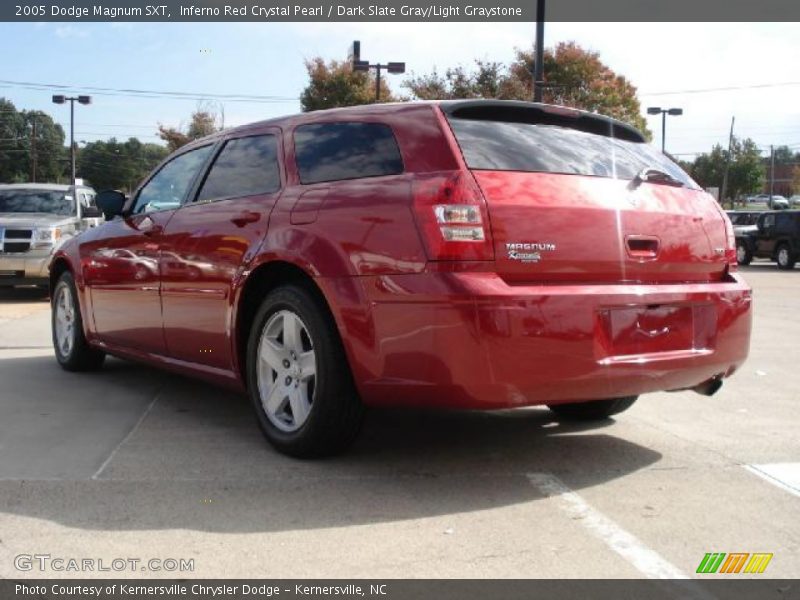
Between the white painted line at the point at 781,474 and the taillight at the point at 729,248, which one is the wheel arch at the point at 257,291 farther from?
the white painted line at the point at 781,474

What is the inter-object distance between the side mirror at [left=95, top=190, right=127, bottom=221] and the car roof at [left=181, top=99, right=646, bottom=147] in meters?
1.65

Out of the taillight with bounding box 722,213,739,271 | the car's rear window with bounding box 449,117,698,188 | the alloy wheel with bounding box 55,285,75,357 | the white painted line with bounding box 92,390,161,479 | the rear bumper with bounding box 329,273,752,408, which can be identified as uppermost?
the car's rear window with bounding box 449,117,698,188

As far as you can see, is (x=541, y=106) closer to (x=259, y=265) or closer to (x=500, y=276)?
(x=500, y=276)

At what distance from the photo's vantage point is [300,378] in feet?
13.4

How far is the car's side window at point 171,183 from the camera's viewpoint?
17.3 ft

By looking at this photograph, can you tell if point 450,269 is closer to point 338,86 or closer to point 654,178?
point 654,178

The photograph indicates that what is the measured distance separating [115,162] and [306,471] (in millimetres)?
107515

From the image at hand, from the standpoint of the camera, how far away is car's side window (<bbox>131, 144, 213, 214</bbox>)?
17.3 ft

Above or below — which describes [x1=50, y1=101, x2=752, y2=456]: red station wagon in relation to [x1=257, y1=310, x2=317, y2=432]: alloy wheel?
above

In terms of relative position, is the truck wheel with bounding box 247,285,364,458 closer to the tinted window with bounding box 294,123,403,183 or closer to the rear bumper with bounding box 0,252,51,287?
the tinted window with bounding box 294,123,403,183

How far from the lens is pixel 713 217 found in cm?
429

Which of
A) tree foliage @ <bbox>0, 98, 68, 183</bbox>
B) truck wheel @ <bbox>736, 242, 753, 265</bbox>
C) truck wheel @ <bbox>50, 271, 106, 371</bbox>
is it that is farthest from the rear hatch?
tree foliage @ <bbox>0, 98, 68, 183</bbox>

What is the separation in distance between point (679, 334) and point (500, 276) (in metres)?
0.99
